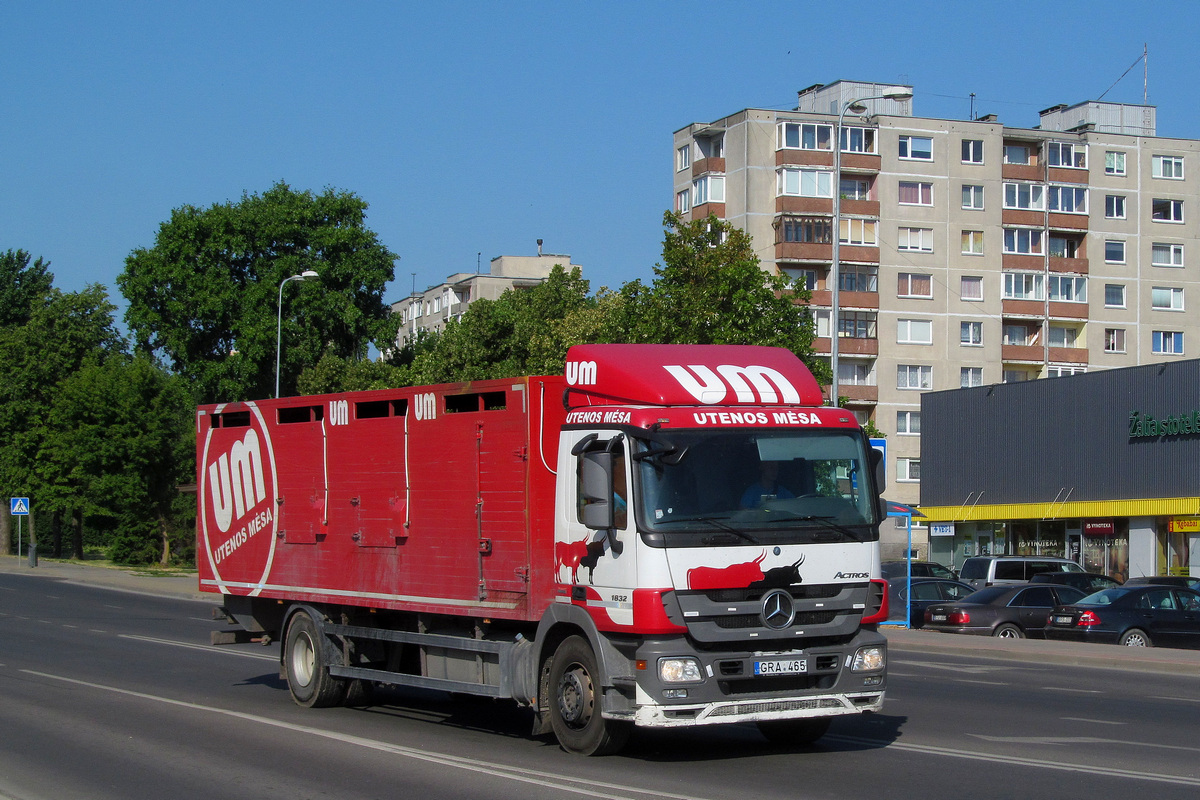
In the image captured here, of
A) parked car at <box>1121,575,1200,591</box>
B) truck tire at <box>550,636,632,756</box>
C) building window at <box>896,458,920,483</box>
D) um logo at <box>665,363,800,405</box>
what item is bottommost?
parked car at <box>1121,575,1200,591</box>

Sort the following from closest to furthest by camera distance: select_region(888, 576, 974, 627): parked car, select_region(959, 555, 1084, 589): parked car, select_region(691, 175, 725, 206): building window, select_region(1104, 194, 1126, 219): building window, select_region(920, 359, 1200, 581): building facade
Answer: select_region(888, 576, 974, 627): parked car < select_region(959, 555, 1084, 589): parked car < select_region(920, 359, 1200, 581): building facade < select_region(691, 175, 725, 206): building window < select_region(1104, 194, 1126, 219): building window

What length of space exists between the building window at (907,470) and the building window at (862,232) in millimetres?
12228

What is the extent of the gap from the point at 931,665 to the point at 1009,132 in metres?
59.2

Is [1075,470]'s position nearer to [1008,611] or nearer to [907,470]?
[1008,611]

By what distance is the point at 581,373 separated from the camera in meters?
10.4

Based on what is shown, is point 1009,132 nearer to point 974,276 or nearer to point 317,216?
point 974,276

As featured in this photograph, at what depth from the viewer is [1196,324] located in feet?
247

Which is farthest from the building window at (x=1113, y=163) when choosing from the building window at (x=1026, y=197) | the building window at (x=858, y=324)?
the building window at (x=858, y=324)

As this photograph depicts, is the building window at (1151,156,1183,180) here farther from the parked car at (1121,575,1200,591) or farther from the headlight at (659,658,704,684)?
the headlight at (659,658,704,684)

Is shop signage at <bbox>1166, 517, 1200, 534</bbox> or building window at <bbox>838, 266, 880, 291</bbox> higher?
building window at <bbox>838, 266, 880, 291</bbox>

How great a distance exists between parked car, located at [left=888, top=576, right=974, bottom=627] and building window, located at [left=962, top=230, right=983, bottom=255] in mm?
47408

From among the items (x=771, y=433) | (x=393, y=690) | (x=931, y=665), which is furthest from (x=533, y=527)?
(x=931, y=665)

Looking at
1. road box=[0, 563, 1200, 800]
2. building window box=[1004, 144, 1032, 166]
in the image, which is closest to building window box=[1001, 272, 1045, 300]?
building window box=[1004, 144, 1032, 166]

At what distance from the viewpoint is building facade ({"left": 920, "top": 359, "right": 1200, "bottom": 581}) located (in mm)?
41312
